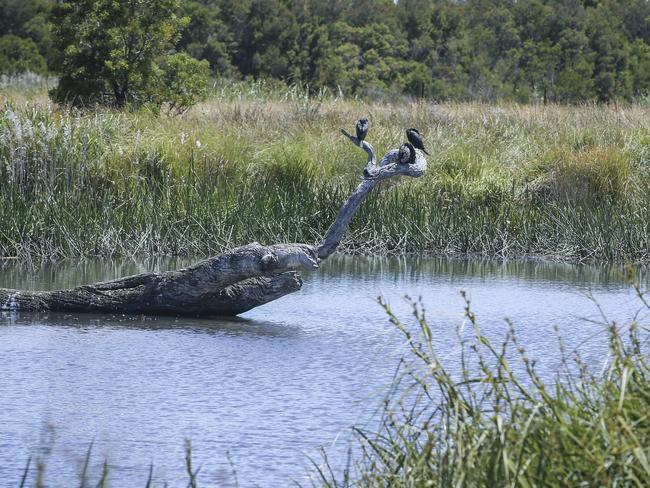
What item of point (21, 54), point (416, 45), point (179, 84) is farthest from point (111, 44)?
point (416, 45)

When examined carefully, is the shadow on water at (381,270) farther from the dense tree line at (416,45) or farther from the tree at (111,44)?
the dense tree line at (416,45)

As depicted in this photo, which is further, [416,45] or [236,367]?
[416,45]

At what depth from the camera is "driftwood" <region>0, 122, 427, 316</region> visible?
443 inches

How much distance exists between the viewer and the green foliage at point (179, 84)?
80.0 feet

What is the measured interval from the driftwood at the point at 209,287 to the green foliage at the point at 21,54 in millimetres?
32479

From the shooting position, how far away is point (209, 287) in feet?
37.8

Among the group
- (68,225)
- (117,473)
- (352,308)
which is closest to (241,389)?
(117,473)

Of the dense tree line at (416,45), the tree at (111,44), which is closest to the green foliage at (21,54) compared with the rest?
the dense tree line at (416,45)

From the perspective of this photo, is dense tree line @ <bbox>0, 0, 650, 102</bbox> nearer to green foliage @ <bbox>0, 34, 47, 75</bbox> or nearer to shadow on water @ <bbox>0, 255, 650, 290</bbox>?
green foliage @ <bbox>0, 34, 47, 75</bbox>

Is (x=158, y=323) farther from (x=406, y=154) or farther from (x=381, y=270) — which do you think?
(x=381, y=270)

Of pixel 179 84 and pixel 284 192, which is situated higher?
pixel 179 84

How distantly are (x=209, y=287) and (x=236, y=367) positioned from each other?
71.8 inches

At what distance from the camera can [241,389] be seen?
9.04m

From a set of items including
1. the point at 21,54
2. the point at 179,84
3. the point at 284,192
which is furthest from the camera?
the point at 21,54
